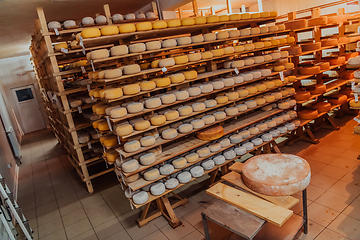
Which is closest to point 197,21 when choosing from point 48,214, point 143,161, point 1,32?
point 143,161

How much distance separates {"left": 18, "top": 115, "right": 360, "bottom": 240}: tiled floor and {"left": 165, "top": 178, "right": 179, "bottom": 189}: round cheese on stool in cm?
46

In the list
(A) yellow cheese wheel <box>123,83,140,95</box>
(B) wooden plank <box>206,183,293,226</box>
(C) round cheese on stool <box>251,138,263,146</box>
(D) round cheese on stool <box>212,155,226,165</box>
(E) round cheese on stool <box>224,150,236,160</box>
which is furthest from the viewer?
(C) round cheese on stool <box>251,138,263,146</box>

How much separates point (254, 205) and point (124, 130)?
164cm

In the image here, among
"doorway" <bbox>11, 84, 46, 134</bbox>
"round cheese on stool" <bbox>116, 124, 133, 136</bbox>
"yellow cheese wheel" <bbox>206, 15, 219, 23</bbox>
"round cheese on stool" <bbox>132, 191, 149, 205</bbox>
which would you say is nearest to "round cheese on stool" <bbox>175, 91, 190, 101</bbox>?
"round cheese on stool" <bbox>116, 124, 133, 136</bbox>

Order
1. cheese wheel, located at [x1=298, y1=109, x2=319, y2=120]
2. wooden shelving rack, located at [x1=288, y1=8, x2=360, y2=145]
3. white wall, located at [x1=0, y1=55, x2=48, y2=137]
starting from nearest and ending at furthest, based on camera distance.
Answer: cheese wheel, located at [x1=298, y1=109, x2=319, y2=120] → wooden shelving rack, located at [x1=288, y1=8, x2=360, y2=145] → white wall, located at [x1=0, y1=55, x2=48, y2=137]

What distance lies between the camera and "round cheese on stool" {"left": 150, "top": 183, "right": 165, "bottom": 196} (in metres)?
3.05

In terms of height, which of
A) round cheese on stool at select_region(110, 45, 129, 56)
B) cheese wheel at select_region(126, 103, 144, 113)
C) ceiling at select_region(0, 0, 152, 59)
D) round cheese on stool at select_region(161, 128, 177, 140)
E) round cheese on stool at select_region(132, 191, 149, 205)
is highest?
ceiling at select_region(0, 0, 152, 59)

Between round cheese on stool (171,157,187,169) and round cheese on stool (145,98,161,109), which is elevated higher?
round cheese on stool (145,98,161,109)

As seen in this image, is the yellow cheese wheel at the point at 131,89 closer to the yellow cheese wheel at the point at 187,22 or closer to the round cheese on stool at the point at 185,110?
the round cheese on stool at the point at 185,110

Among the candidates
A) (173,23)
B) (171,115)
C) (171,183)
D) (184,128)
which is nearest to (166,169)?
(171,183)

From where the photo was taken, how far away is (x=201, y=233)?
2.90 m

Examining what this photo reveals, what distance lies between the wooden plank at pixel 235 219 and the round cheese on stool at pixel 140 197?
0.97 m

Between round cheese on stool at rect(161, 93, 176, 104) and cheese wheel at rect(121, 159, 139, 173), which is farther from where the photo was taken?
round cheese on stool at rect(161, 93, 176, 104)

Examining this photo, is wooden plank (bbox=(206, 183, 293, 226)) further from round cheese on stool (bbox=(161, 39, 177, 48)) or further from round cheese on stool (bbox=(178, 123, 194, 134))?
round cheese on stool (bbox=(161, 39, 177, 48))
